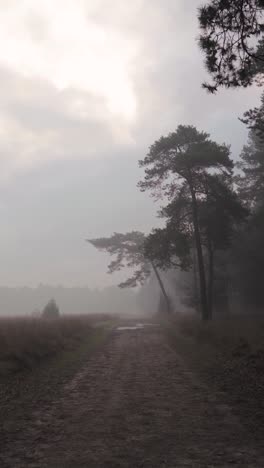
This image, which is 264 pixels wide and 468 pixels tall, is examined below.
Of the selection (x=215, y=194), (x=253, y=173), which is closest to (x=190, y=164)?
(x=215, y=194)

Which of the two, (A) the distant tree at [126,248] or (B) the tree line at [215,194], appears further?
(A) the distant tree at [126,248]

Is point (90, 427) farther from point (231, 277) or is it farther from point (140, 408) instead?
point (231, 277)

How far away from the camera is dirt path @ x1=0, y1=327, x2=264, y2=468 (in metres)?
5.42

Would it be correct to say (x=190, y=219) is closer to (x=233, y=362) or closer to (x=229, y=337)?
(x=229, y=337)

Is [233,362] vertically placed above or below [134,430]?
above

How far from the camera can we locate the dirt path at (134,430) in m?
5.42

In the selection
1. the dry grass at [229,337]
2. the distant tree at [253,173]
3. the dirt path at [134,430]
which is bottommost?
the dirt path at [134,430]

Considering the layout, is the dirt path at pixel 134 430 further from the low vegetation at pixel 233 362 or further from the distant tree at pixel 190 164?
the distant tree at pixel 190 164

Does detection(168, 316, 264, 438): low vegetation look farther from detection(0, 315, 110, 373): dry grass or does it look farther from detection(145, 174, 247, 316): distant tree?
detection(145, 174, 247, 316): distant tree

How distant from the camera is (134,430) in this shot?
21.9 feet

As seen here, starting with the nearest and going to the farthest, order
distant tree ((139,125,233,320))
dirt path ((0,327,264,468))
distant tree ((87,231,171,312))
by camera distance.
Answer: dirt path ((0,327,264,468)), distant tree ((139,125,233,320)), distant tree ((87,231,171,312))

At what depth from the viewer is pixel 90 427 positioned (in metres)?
Answer: 6.86

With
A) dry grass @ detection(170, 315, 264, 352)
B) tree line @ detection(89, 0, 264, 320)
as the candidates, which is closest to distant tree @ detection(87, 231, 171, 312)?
tree line @ detection(89, 0, 264, 320)

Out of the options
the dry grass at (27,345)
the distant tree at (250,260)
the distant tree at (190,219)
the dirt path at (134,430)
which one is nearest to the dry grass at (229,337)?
the dirt path at (134,430)
